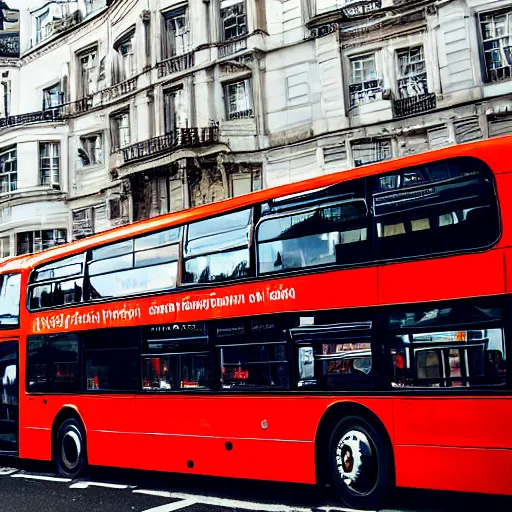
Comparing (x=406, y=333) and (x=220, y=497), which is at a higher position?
(x=406, y=333)

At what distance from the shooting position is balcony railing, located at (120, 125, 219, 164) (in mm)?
20047

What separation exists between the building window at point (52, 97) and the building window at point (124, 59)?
314 cm

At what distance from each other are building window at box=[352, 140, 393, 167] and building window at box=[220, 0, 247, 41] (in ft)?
16.9

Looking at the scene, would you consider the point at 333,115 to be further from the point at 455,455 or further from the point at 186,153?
the point at 455,455

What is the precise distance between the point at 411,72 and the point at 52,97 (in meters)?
14.4

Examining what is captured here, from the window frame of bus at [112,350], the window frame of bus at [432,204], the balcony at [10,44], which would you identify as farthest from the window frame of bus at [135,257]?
the balcony at [10,44]

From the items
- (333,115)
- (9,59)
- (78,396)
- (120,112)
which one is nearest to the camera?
(78,396)

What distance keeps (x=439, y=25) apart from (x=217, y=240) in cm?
1057

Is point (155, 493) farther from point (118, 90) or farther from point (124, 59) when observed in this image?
point (124, 59)

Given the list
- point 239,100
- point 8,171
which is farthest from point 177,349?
point 8,171

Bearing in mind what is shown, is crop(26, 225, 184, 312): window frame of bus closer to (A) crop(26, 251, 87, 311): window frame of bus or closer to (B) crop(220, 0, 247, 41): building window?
(A) crop(26, 251, 87, 311): window frame of bus


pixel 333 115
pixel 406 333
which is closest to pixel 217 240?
pixel 406 333

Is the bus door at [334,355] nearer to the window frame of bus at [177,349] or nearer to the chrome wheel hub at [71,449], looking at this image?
the window frame of bus at [177,349]

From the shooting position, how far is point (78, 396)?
1095 cm
